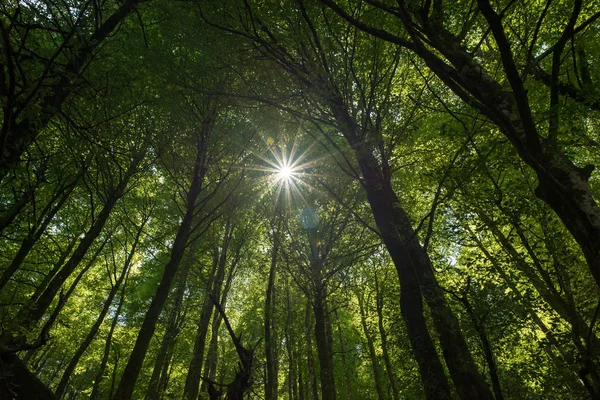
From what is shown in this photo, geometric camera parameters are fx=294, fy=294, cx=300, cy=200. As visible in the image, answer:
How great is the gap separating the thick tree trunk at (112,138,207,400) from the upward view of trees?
6 cm

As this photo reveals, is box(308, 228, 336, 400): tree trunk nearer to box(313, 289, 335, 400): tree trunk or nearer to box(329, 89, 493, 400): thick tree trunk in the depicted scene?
box(313, 289, 335, 400): tree trunk

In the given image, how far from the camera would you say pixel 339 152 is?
25.4 feet

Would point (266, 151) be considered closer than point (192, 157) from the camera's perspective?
No

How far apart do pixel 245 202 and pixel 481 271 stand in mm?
9137

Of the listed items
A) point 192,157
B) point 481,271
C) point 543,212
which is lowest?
point 481,271

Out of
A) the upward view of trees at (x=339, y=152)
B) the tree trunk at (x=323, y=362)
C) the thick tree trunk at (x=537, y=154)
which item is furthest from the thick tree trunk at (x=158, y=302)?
the thick tree trunk at (x=537, y=154)

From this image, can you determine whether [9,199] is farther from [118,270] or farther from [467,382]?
[467,382]

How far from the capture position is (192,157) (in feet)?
26.9

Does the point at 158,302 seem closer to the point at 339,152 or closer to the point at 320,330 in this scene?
the point at 320,330

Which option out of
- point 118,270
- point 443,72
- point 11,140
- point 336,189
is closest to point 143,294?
point 118,270

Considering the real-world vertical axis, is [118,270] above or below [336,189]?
above

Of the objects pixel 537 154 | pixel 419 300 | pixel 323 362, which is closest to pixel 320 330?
pixel 323 362

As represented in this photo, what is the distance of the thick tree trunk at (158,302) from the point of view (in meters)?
5.36

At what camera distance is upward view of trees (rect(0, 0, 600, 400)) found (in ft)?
10.8
